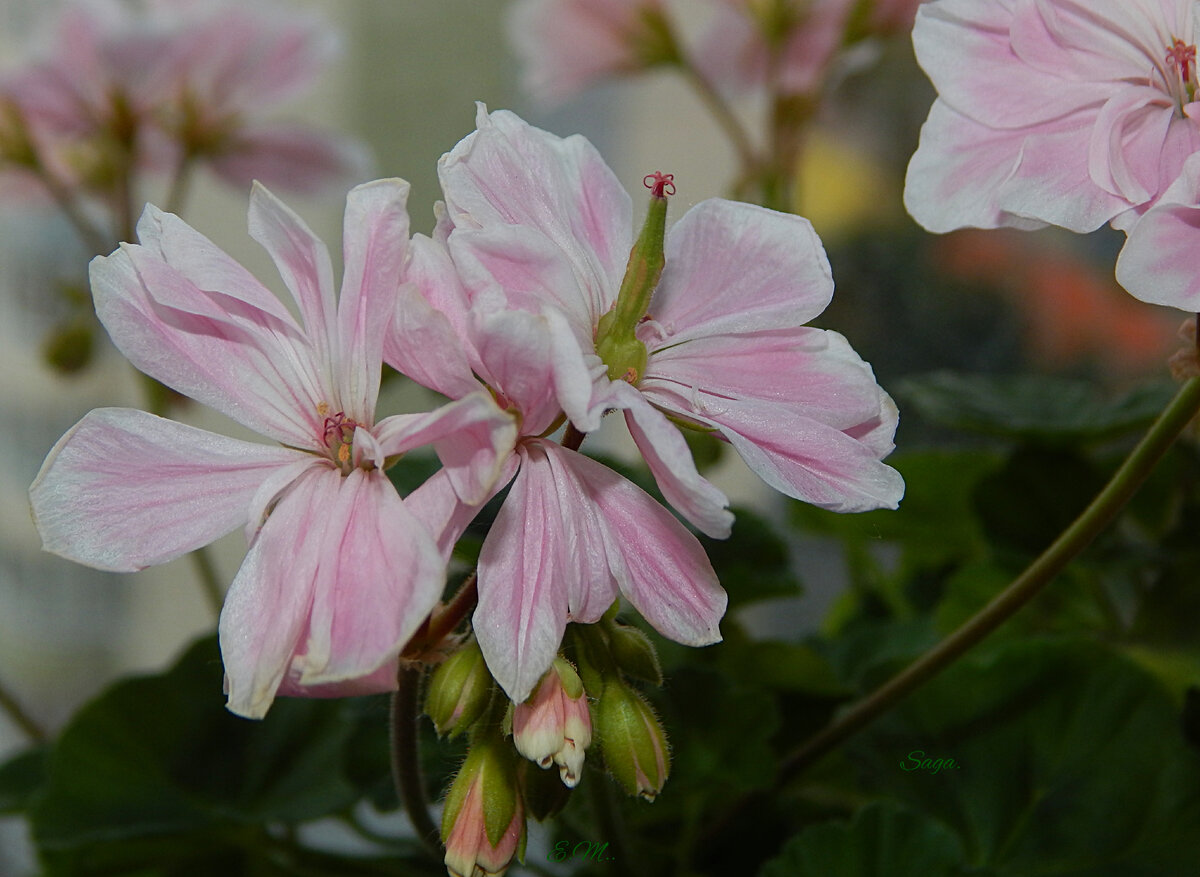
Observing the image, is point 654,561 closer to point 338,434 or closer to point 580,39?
point 338,434

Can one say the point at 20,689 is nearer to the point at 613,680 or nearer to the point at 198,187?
the point at 198,187

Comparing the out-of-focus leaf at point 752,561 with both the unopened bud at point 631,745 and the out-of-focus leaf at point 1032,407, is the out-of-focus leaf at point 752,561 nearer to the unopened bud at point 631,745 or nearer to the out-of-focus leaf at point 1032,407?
the out-of-focus leaf at point 1032,407

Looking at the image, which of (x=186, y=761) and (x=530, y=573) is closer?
(x=530, y=573)

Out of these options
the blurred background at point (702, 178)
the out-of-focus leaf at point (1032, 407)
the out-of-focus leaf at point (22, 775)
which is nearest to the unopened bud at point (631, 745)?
the out-of-focus leaf at point (1032, 407)

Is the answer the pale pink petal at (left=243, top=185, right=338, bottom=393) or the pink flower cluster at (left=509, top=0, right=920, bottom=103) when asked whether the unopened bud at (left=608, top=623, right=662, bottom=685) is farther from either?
→ the pink flower cluster at (left=509, top=0, right=920, bottom=103)

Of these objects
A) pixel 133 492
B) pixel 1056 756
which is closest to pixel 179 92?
pixel 133 492
